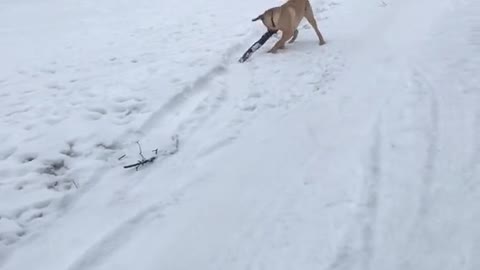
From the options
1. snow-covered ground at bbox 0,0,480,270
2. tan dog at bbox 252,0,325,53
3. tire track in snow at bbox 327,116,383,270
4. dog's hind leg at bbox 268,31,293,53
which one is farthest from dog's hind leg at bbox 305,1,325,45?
tire track in snow at bbox 327,116,383,270

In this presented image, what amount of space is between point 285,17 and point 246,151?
3.07 m

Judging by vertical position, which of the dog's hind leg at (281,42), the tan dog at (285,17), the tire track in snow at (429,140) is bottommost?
the tire track in snow at (429,140)

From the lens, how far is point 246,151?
474cm

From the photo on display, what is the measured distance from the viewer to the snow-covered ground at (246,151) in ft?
11.6

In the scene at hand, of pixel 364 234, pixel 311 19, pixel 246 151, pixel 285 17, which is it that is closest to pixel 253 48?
pixel 285 17

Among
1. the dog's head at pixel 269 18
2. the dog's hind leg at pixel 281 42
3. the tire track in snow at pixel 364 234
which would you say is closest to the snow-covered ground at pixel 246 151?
the tire track in snow at pixel 364 234

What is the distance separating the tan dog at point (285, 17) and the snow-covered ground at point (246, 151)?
239 mm

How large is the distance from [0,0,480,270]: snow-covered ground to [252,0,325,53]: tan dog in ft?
0.78

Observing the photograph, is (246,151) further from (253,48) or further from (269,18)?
(269,18)

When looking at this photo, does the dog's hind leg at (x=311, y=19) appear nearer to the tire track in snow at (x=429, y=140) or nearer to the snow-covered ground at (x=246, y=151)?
the snow-covered ground at (x=246, y=151)

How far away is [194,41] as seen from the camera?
26.6 ft

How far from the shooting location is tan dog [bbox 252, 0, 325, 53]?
23.5ft

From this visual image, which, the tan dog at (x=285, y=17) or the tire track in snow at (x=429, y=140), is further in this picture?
the tan dog at (x=285, y=17)

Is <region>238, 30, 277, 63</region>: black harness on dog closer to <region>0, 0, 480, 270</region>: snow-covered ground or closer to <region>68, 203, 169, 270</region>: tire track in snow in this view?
<region>0, 0, 480, 270</region>: snow-covered ground
